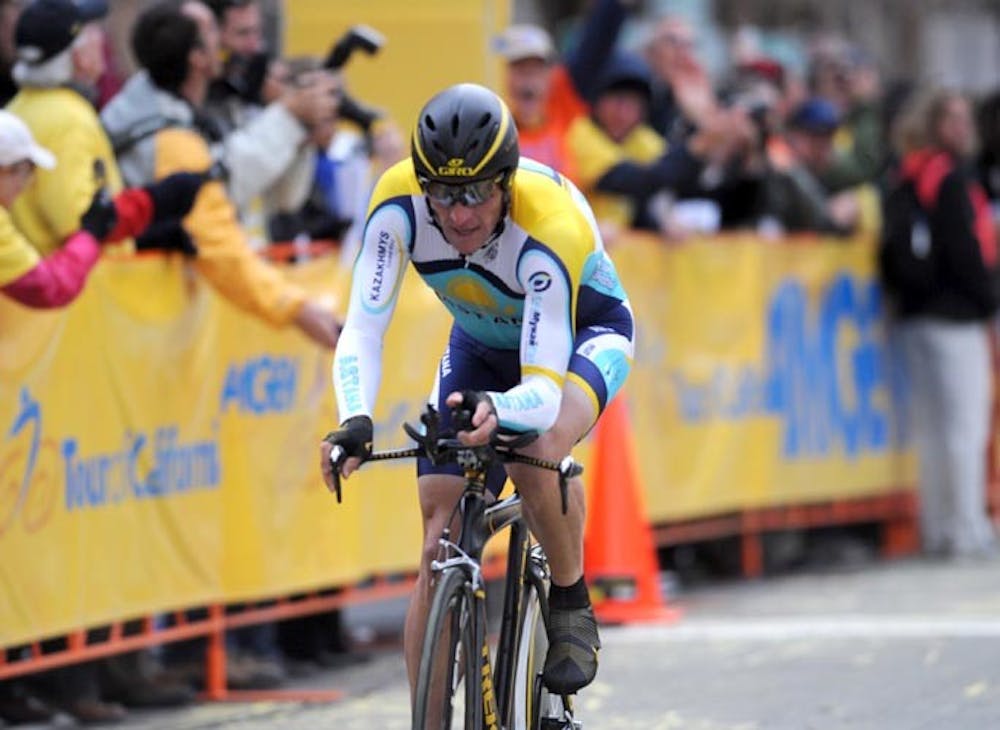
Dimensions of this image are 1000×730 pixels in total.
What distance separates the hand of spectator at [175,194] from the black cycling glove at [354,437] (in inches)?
119

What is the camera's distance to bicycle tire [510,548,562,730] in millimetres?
7102

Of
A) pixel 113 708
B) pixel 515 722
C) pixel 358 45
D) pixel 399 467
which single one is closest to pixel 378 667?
pixel 399 467

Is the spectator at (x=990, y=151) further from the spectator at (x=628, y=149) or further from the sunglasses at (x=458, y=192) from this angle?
the sunglasses at (x=458, y=192)

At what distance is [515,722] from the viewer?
7.06m

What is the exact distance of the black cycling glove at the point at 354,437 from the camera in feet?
21.2

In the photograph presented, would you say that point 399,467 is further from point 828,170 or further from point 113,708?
point 828,170

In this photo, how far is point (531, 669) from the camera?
7219 millimetres

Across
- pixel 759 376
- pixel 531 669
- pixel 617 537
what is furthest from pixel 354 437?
pixel 759 376

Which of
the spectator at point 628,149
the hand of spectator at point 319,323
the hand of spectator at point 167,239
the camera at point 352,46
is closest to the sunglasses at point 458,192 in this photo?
the hand of spectator at point 319,323

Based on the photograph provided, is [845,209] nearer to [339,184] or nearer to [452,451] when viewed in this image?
[339,184]

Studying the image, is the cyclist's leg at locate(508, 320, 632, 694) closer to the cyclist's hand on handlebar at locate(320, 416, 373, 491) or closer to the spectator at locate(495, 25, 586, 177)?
the cyclist's hand on handlebar at locate(320, 416, 373, 491)

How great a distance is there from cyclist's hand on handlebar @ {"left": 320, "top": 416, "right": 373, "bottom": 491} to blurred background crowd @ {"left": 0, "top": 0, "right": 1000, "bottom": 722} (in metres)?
2.27

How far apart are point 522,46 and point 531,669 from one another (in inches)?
240

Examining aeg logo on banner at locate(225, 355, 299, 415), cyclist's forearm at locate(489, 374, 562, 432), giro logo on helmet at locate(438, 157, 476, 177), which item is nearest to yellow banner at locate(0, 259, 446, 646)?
aeg logo on banner at locate(225, 355, 299, 415)
